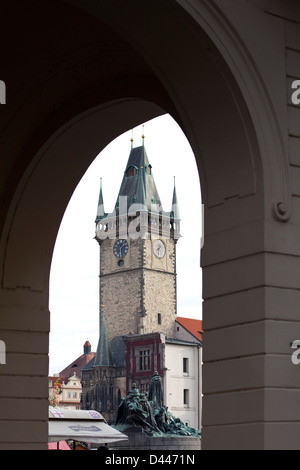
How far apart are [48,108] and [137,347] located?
8048cm

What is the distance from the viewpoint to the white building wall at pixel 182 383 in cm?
8362

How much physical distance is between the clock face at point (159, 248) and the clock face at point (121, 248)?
3077 mm

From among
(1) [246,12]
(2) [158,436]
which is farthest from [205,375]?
(2) [158,436]

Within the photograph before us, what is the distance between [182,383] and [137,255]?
16.5m

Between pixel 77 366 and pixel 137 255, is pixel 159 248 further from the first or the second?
pixel 77 366

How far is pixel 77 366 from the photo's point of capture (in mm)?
126625

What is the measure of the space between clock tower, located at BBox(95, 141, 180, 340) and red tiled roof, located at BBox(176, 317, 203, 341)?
1175mm

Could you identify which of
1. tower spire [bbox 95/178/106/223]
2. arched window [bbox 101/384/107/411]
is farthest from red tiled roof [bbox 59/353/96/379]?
arched window [bbox 101/384/107/411]

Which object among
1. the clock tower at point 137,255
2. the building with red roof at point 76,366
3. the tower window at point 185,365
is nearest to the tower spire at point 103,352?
the clock tower at point 137,255

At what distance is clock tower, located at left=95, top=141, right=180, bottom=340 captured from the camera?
3620 inches

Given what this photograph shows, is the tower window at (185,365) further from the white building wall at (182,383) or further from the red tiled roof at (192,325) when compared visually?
the red tiled roof at (192,325)

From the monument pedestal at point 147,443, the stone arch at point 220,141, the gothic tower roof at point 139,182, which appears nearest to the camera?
the stone arch at point 220,141

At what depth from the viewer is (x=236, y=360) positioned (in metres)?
5.50

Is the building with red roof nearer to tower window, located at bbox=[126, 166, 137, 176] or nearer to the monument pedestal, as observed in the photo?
tower window, located at bbox=[126, 166, 137, 176]
